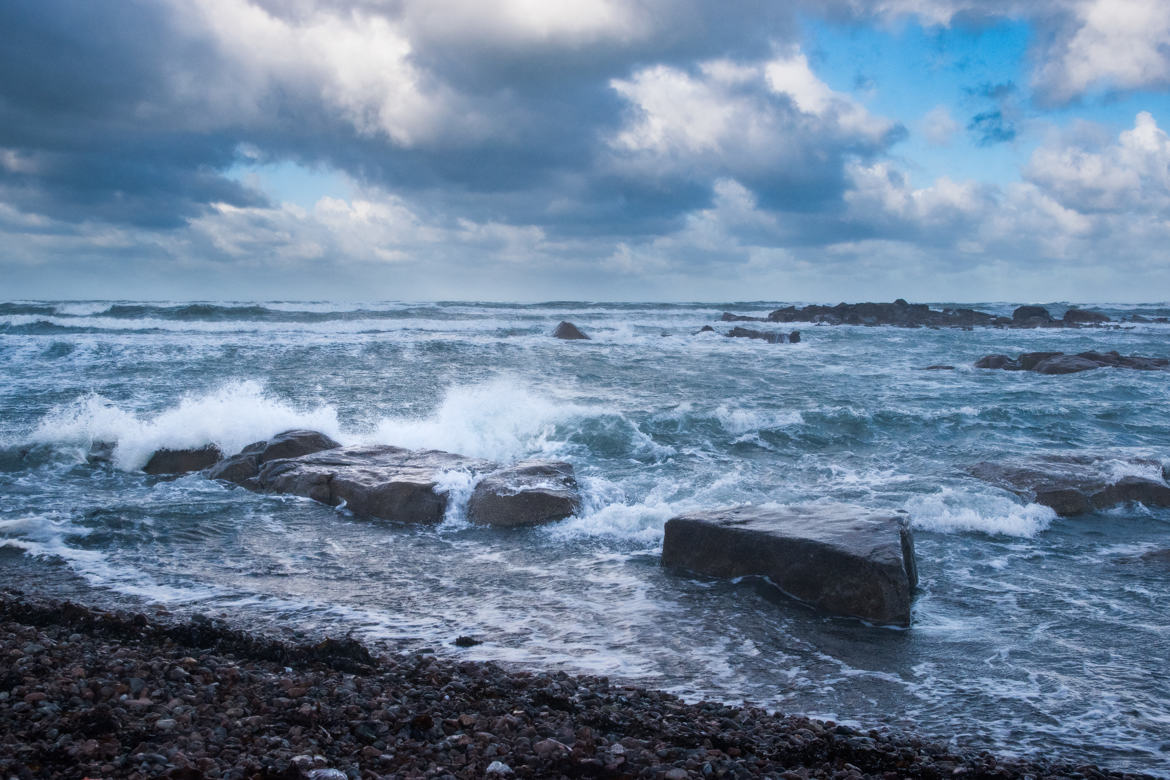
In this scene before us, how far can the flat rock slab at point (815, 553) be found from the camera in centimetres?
547

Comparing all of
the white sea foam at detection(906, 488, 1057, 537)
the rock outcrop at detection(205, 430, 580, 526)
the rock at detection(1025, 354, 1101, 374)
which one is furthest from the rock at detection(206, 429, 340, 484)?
the rock at detection(1025, 354, 1101, 374)

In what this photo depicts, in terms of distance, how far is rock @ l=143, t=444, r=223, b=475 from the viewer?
10.2 m

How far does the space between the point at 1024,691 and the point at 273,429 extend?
403 inches

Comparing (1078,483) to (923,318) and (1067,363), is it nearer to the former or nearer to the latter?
(1067,363)

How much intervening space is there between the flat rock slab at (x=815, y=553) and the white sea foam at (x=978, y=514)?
2.06m

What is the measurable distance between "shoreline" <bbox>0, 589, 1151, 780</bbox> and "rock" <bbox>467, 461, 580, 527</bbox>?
3.49 m

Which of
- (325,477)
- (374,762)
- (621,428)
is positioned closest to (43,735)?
(374,762)

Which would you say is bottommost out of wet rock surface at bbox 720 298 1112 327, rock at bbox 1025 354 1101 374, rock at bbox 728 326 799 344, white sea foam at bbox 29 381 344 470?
white sea foam at bbox 29 381 344 470

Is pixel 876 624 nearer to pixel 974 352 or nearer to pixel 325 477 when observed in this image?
pixel 325 477

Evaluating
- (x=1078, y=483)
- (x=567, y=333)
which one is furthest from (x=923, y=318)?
(x=1078, y=483)

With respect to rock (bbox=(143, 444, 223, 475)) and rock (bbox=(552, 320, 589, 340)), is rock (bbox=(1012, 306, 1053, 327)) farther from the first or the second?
rock (bbox=(143, 444, 223, 475))

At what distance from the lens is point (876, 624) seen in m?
5.42

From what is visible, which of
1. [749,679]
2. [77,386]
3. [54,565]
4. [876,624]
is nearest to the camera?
[749,679]

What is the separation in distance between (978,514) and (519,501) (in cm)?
526
